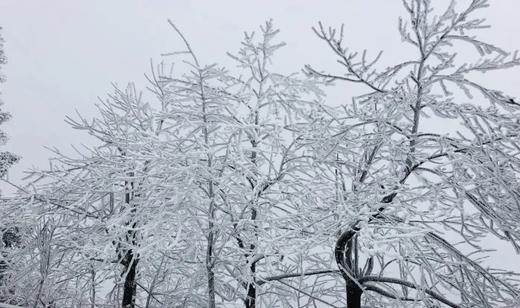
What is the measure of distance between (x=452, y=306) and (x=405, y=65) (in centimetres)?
308

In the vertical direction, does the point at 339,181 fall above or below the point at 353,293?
above

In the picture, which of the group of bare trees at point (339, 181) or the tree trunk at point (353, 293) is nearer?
the group of bare trees at point (339, 181)

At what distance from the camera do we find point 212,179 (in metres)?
6.02

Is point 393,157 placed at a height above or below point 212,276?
above

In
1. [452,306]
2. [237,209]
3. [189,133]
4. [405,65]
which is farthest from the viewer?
[237,209]

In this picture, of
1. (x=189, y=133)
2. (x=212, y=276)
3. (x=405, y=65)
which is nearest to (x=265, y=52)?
(x=189, y=133)

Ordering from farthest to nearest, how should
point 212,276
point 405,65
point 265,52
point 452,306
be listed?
point 265,52, point 212,276, point 452,306, point 405,65

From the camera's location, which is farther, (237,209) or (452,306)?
(237,209)

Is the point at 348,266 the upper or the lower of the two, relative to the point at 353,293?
upper

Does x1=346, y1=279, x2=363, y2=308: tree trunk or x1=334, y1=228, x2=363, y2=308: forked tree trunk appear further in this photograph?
x1=346, y1=279, x2=363, y2=308: tree trunk

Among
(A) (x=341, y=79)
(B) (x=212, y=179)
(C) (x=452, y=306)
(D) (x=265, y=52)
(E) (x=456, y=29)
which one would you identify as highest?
(D) (x=265, y=52)

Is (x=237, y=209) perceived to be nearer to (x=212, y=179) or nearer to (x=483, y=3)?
(x=212, y=179)

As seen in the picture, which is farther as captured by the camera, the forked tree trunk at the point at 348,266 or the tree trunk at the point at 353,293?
the tree trunk at the point at 353,293

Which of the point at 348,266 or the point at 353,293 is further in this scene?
the point at 348,266
